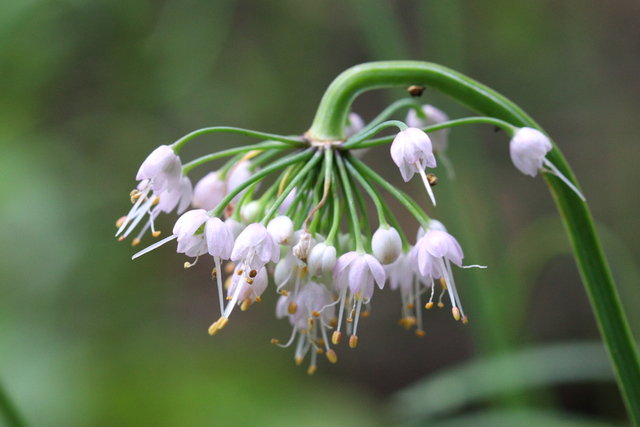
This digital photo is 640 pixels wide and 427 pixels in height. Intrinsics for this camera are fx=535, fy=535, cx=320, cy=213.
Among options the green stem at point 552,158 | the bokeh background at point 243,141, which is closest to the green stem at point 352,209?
the green stem at point 552,158

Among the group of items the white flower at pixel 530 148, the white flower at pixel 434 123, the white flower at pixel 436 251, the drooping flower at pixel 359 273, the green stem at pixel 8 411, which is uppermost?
the white flower at pixel 434 123

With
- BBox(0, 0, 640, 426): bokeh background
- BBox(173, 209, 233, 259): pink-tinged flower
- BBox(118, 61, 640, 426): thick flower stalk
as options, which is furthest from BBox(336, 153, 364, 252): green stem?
BBox(0, 0, 640, 426): bokeh background

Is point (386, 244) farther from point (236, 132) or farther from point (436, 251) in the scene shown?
point (236, 132)

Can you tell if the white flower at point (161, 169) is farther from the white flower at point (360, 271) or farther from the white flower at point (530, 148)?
the white flower at point (530, 148)

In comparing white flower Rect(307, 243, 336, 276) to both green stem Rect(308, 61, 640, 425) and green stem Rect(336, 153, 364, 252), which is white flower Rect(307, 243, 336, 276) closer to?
green stem Rect(336, 153, 364, 252)

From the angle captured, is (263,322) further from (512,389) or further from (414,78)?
(414,78)

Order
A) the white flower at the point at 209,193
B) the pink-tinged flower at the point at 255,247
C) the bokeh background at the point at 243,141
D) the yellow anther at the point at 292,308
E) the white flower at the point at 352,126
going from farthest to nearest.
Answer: the bokeh background at the point at 243,141, the white flower at the point at 352,126, the white flower at the point at 209,193, the yellow anther at the point at 292,308, the pink-tinged flower at the point at 255,247

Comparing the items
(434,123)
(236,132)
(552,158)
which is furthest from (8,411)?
(552,158)
